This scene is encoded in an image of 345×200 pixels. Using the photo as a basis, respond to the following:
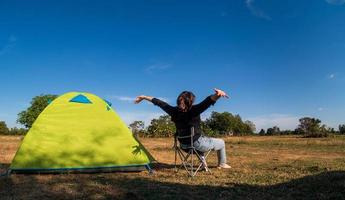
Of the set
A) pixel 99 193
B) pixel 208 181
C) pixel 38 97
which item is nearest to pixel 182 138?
pixel 208 181

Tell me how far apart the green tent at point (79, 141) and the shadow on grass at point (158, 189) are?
1161 millimetres

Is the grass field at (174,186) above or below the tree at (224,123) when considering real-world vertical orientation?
below

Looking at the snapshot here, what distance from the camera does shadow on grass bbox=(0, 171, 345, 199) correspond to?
6784 mm

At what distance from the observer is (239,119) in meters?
121

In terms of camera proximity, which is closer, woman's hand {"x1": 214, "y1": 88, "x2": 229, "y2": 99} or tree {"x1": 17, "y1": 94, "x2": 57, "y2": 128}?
woman's hand {"x1": 214, "y1": 88, "x2": 229, "y2": 99}

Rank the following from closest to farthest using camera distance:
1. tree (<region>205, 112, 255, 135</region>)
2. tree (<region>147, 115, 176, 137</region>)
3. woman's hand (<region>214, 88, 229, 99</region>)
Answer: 1. woman's hand (<region>214, 88, 229, 99</region>)
2. tree (<region>147, 115, 176, 137</region>)
3. tree (<region>205, 112, 255, 135</region>)

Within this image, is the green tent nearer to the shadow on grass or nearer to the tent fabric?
the tent fabric

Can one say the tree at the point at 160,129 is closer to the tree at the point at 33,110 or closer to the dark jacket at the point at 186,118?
the tree at the point at 33,110

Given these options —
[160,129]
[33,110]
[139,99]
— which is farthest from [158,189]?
[33,110]

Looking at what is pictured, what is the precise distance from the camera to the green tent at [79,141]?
980 centimetres

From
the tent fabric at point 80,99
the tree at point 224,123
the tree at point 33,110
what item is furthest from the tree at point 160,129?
the tent fabric at point 80,99

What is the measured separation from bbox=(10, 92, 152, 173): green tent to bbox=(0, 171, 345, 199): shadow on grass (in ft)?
3.81

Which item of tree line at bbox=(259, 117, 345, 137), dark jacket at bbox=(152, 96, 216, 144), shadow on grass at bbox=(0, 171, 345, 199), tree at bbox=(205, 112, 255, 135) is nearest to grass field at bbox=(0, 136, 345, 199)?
shadow on grass at bbox=(0, 171, 345, 199)

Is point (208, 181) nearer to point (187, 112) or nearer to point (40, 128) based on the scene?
point (187, 112)
